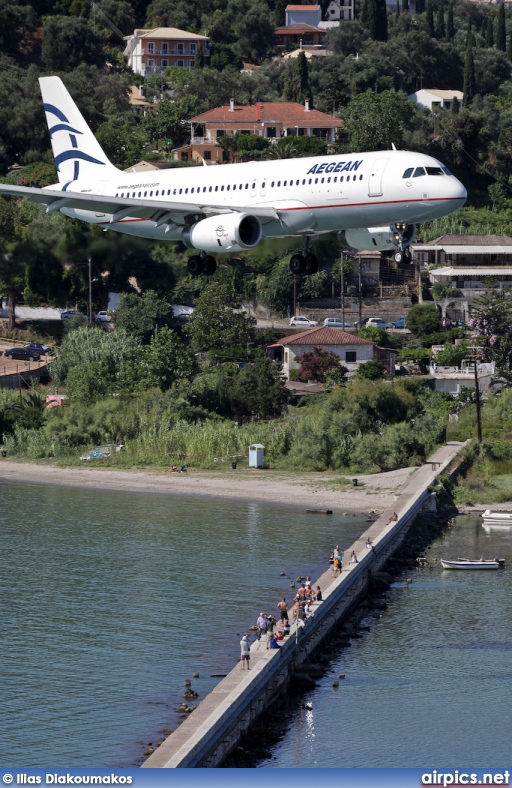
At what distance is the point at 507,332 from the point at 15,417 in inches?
1859

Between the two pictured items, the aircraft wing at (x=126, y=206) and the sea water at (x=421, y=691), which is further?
the aircraft wing at (x=126, y=206)

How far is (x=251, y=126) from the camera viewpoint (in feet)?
624

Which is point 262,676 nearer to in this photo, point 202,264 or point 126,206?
point 202,264

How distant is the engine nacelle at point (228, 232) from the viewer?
220 feet

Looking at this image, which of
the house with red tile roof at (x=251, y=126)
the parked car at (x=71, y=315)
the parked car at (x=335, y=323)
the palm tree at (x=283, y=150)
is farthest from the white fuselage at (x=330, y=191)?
the house with red tile roof at (x=251, y=126)

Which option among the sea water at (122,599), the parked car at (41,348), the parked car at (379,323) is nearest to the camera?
the sea water at (122,599)

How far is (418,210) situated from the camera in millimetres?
64688

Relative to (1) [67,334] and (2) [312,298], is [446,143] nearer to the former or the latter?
(2) [312,298]

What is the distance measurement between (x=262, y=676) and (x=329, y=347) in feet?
254

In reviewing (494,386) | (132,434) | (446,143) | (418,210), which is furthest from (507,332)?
(418,210)

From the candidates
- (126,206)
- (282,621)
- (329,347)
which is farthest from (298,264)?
(329,347)

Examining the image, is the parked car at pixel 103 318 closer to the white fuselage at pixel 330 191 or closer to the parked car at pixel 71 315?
the parked car at pixel 71 315

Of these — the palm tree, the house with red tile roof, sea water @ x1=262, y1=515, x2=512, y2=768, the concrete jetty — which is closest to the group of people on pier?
the concrete jetty

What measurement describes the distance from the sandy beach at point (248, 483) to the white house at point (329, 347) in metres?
23.1
